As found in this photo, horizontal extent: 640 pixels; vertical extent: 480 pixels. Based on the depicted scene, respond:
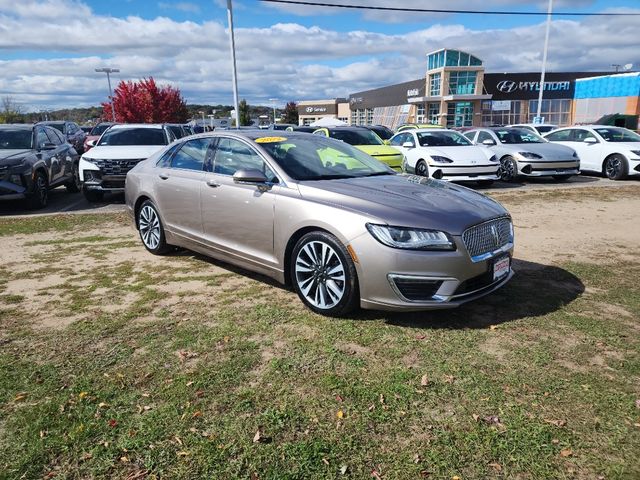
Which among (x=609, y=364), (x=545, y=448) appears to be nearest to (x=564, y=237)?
(x=609, y=364)

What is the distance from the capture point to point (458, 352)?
368 cm

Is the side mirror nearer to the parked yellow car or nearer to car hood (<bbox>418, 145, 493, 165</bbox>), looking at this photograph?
the parked yellow car

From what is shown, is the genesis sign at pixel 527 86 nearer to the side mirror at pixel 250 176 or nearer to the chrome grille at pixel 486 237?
the chrome grille at pixel 486 237

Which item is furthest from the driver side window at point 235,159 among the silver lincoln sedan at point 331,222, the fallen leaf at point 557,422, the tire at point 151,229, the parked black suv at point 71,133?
the parked black suv at point 71,133

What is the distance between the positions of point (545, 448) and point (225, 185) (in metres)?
3.70

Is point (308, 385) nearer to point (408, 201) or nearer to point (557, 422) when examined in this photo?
point (557, 422)

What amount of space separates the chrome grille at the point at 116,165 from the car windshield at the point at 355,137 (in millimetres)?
5573

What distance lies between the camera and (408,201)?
4.23 metres

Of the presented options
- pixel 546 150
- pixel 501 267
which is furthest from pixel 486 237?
pixel 546 150

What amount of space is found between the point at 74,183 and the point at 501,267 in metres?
11.7

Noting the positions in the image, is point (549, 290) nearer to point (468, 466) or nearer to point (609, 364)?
point (609, 364)

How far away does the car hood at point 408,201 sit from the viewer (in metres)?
3.93

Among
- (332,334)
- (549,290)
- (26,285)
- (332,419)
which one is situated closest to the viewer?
(332,419)

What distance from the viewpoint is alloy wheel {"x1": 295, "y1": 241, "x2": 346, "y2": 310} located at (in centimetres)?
415
